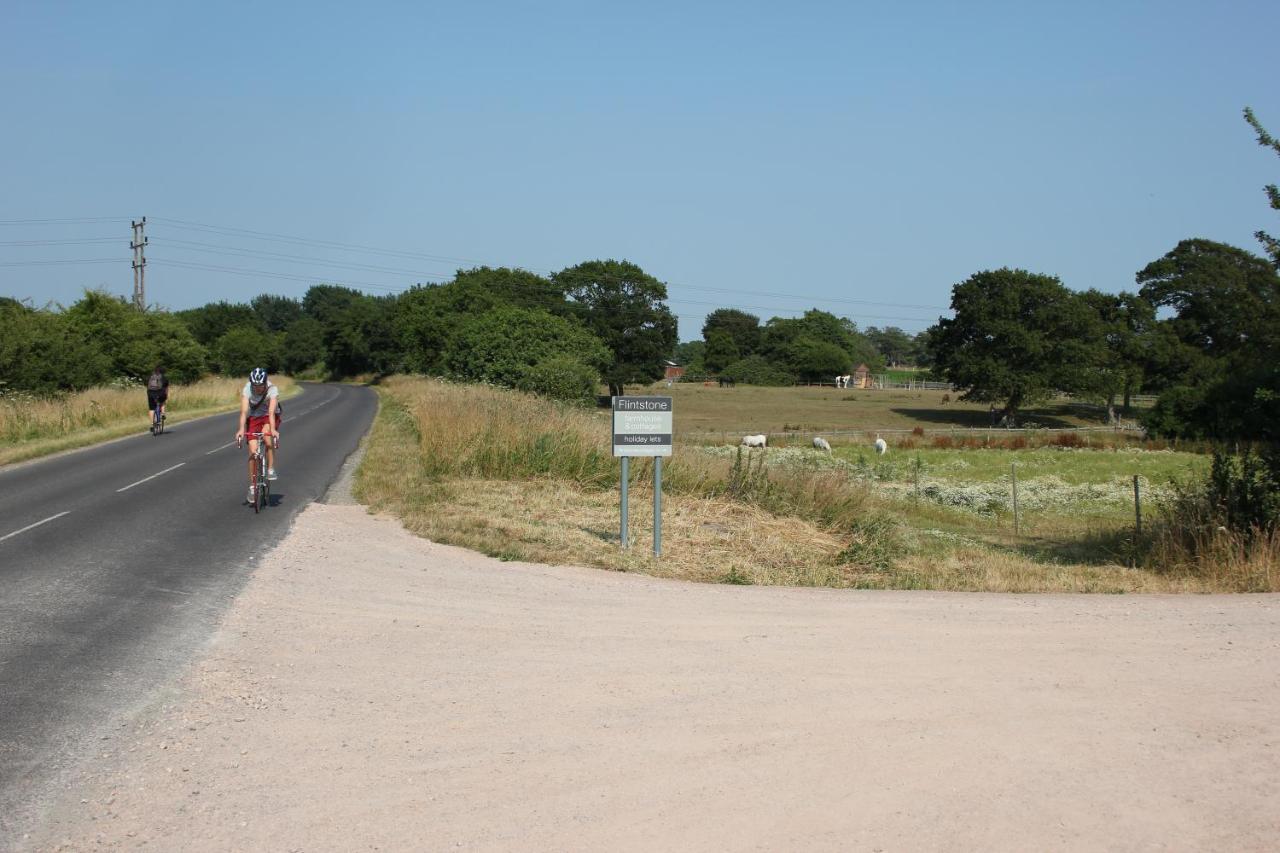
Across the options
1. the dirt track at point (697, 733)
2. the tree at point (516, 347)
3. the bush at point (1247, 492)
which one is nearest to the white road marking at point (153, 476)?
the dirt track at point (697, 733)

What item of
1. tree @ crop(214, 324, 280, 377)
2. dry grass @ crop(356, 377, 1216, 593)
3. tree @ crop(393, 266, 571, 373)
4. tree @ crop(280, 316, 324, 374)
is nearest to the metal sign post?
dry grass @ crop(356, 377, 1216, 593)

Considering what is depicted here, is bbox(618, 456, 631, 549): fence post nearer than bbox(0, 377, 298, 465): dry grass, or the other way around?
bbox(618, 456, 631, 549): fence post

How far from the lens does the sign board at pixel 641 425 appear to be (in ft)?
42.5

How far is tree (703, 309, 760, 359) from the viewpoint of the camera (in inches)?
6767

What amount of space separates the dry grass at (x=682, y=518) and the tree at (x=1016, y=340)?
58.2 meters

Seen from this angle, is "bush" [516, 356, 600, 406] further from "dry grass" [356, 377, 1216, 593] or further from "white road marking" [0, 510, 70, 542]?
"white road marking" [0, 510, 70, 542]

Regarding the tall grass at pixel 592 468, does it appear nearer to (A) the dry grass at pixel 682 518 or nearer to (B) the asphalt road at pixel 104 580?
(A) the dry grass at pixel 682 518

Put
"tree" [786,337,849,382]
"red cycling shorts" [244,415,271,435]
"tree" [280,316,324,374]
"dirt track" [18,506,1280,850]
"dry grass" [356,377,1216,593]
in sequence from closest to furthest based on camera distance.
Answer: "dirt track" [18,506,1280,850] < "dry grass" [356,377,1216,593] < "red cycling shorts" [244,415,271,435] < "tree" [280,316,324,374] < "tree" [786,337,849,382]

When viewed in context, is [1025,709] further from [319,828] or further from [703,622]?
[319,828]

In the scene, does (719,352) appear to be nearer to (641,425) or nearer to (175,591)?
(641,425)

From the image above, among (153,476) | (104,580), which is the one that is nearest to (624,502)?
(104,580)

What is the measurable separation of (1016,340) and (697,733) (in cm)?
7669

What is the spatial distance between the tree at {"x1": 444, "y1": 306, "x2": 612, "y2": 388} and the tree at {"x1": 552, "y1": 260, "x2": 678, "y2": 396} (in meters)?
52.6

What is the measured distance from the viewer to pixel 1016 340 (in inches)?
3061
